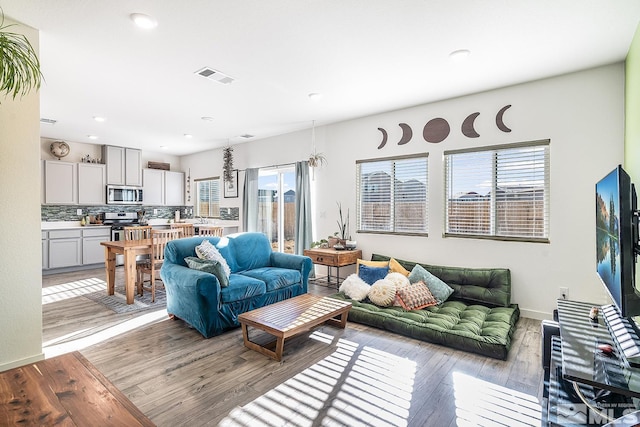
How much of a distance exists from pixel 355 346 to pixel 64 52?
381 centimetres

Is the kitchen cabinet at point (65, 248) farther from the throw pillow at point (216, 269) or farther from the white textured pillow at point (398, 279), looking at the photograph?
the white textured pillow at point (398, 279)

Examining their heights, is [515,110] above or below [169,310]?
Answer: above

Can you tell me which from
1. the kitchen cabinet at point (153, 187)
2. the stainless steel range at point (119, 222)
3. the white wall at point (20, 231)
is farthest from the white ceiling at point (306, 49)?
the kitchen cabinet at point (153, 187)

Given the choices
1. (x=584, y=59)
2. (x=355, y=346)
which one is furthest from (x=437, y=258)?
(x=584, y=59)

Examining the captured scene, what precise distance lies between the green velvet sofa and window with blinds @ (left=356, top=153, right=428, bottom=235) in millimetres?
678

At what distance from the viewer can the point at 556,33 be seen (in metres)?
2.65

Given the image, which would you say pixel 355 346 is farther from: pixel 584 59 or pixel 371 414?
pixel 584 59

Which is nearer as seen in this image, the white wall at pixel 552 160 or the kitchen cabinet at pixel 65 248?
the white wall at pixel 552 160

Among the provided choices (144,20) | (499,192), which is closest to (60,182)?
(144,20)

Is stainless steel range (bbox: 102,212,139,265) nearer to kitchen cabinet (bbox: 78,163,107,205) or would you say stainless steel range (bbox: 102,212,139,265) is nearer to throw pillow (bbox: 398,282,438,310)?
kitchen cabinet (bbox: 78,163,107,205)

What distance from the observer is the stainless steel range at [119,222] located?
691cm

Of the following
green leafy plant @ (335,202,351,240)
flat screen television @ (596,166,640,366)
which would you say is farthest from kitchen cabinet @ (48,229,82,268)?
flat screen television @ (596,166,640,366)

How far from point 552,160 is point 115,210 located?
8.37 metres

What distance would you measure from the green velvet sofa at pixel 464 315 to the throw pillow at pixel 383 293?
7 centimetres
